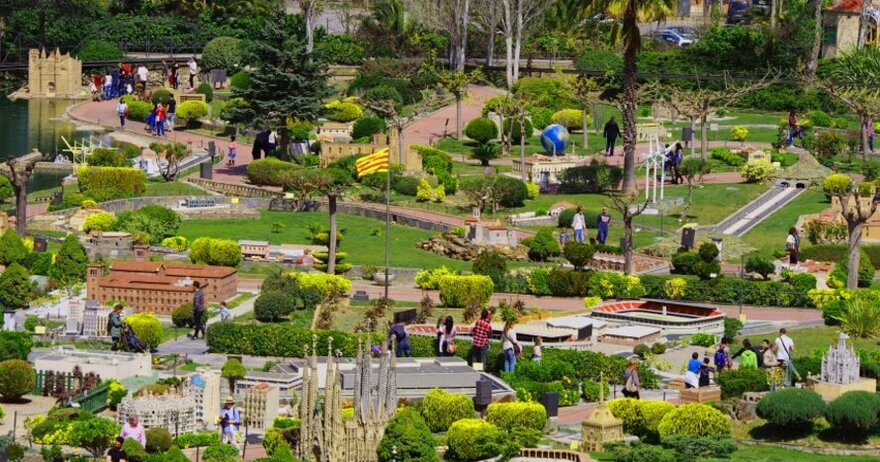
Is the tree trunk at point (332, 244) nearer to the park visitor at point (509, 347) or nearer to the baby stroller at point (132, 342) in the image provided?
the baby stroller at point (132, 342)

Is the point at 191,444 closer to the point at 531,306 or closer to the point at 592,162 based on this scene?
the point at 531,306

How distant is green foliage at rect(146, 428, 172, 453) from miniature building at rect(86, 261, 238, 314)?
1514 centimetres

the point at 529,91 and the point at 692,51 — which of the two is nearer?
the point at 529,91

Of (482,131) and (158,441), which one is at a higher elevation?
(482,131)

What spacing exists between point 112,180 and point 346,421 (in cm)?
3738

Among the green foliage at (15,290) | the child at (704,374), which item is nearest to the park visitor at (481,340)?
the child at (704,374)

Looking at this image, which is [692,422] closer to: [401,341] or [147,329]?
[401,341]

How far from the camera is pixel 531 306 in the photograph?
69.9 m

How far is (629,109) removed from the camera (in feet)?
297

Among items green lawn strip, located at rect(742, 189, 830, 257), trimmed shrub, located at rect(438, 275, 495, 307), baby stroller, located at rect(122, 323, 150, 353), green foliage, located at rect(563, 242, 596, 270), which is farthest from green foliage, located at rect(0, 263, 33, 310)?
green lawn strip, located at rect(742, 189, 830, 257)

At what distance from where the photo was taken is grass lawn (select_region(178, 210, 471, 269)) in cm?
7619

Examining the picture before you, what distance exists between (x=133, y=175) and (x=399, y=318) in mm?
22480

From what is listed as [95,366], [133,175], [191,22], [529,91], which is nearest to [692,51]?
[529,91]

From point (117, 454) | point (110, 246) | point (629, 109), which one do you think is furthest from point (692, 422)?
point (629, 109)
